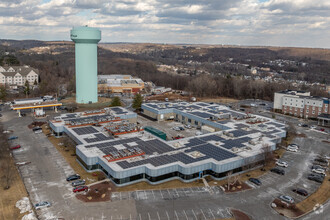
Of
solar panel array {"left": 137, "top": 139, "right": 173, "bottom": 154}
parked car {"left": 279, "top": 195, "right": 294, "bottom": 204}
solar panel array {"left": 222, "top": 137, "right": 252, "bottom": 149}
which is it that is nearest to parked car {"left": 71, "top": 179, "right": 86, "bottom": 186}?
solar panel array {"left": 137, "top": 139, "right": 173, "bottom": 154}

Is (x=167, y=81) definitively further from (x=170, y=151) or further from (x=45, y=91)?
(x=170, y=151)

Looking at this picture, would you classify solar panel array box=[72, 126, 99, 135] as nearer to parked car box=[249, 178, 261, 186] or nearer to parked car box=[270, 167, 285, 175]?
parked car box=[249, 178, 261, 186]

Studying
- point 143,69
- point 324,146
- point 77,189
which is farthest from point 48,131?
point 143,69

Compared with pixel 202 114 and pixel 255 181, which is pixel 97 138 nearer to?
pixel 255 181

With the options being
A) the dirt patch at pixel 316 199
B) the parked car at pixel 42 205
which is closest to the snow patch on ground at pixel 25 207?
the parked car at pixel 42 205

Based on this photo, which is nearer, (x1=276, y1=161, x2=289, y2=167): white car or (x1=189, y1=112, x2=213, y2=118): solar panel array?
(x1=276, y1=161, x2=289, y2=167): white car

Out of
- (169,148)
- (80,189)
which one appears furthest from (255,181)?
(80,189)

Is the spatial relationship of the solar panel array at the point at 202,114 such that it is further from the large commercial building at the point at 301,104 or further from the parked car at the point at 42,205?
the parked car at the point at 42,205
